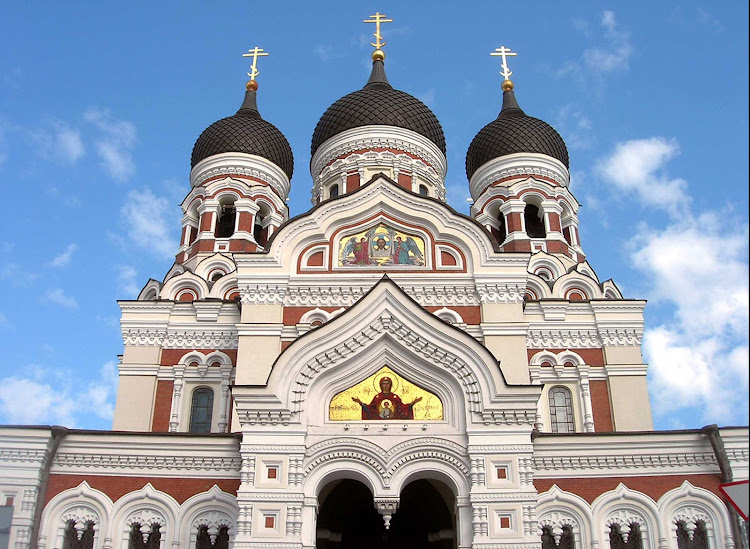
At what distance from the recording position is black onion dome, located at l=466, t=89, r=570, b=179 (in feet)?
73.8

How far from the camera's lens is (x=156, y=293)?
1942 centimetres

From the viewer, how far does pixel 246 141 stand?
74.5 ft

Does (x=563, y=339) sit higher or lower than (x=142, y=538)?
higher

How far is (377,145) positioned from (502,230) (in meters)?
4.03

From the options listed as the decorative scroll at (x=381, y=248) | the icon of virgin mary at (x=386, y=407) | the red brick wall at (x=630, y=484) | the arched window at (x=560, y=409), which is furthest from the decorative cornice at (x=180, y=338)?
the red brick wall at (x=630, y=484)

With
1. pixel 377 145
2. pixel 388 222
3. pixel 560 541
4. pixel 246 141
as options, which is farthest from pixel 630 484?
pixel 246 141

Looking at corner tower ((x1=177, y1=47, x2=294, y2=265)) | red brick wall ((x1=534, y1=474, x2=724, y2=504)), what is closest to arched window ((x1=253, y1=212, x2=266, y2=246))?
corner tower ((x1=177, y1=47, x2=294, y2=265))

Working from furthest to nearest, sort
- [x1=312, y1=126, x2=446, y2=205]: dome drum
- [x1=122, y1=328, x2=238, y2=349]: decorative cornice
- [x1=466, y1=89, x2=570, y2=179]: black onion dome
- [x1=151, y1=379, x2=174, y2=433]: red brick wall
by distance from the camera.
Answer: [x1=466, y1=89, x2=570, y2=179]: black onion dome, [x1=312, y1=126, x2=446, y2=205]: dome drum, [x1=122, y1=328, x2=238, y2=349]: decorative cornice, [x1=151, y1=379, x2=174, y2=433]: red brick wall

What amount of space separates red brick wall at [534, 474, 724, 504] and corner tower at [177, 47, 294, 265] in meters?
11.1

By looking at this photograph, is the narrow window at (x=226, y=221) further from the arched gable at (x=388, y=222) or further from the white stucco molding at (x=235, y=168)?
the arched gable at (x=388, y=222)

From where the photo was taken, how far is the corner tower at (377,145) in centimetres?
2036

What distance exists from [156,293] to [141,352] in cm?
231

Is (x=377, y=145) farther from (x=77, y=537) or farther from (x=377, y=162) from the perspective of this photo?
(x=77, y=537)

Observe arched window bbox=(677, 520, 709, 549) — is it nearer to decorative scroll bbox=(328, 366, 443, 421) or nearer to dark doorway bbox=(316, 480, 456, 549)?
dark doorway bbox=(316, 480, 456, 549)
